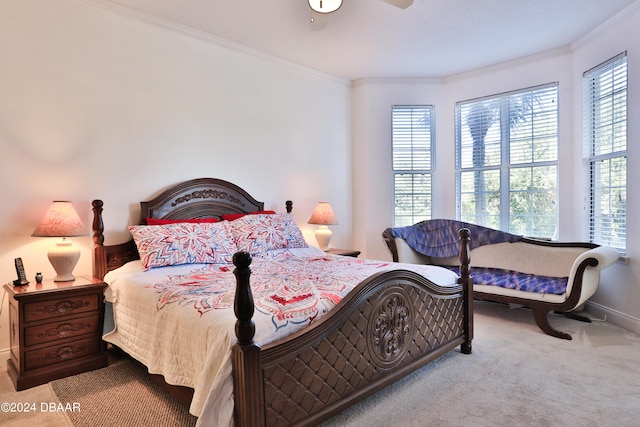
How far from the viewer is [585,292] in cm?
316

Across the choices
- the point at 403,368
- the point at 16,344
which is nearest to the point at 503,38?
the point at 403,368

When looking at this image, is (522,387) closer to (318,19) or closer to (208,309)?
(208,309)

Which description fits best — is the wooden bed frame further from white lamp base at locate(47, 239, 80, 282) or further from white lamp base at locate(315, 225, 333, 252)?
white lamp base at locate(315, 225, 333, 252)

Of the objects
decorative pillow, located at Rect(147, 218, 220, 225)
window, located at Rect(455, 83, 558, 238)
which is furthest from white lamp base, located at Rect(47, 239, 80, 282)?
window, located at Rect(455, 83, 558, 238)

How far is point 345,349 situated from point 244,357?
64cm

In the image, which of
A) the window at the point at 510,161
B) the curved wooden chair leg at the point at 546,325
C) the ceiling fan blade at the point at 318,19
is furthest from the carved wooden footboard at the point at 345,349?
→ the window at the point at 510,161

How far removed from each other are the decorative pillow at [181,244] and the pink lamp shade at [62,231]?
15.8 inches

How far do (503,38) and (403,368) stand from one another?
Result: 10.8ft

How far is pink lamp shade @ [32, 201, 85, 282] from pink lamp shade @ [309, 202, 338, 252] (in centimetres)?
228

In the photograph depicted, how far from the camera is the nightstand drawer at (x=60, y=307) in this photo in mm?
2430

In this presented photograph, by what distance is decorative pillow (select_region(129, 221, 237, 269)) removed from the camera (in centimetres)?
283

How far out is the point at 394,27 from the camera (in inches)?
140

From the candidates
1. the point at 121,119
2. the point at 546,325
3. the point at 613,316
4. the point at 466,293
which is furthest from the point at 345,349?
the point at 613,316

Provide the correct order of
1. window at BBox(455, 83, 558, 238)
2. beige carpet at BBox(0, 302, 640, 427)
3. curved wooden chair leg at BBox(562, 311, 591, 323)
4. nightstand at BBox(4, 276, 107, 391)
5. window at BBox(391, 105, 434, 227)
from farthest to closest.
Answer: window at BBox(391, 105, 434, 227), window at BBox(455, 83, 558, 238), curved wooden chair leg at BBox(562, 311, 591, 323), nightstand at BBox(4, 276, 107, 391), beige carpet at BBox(0, 302, 640, 427)
